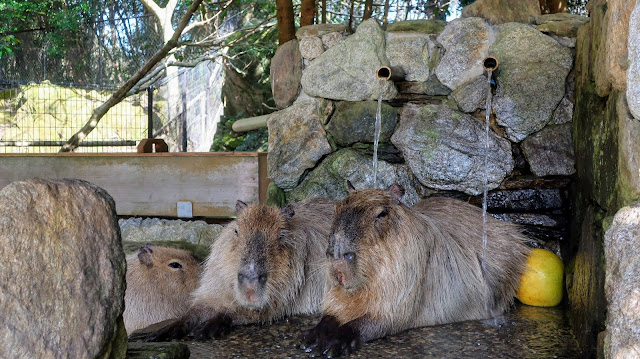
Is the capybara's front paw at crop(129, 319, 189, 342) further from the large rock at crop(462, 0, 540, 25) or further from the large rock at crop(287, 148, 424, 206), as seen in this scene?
the large rock at crop(462, 0, 540, 25)

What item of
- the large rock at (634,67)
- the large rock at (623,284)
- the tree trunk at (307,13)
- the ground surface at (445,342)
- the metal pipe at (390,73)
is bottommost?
the ground surface at (445,342)

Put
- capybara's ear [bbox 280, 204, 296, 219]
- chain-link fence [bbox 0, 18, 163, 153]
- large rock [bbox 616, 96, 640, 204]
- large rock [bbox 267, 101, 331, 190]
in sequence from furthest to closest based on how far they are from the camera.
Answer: chain-link fence [bbox 0, 18, 163, 153] → large rock [bbox 267, 101, 331, 190] → capybara's ear [bbox 280, 204, 296, 219] → large rock [bbox 616, 96, 640, 204]

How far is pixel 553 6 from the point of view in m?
5.15

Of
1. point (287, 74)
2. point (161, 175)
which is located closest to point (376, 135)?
point (287, 74)

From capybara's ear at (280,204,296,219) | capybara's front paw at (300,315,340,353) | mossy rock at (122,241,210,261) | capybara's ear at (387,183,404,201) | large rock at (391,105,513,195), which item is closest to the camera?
capybara's front paw at (300,315,340,353)

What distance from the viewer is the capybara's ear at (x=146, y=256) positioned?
415cm

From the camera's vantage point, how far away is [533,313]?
344 centimetres

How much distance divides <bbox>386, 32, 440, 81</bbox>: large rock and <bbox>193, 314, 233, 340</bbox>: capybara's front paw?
2.08 meters

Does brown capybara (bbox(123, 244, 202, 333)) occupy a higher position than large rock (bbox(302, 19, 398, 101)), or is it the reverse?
large rock (bbox(302, 19, 398, 101))

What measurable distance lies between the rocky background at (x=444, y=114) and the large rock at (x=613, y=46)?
102 centimetres

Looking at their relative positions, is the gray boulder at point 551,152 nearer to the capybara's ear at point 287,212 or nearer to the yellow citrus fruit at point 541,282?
the yellow citrus fruit at point 541,282

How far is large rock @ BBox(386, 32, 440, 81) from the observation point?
13.8 ft

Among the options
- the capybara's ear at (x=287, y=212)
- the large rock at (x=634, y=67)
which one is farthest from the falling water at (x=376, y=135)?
the large rock at (x=634, y=67)

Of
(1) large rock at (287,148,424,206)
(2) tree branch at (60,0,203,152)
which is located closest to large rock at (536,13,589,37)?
(1) large rock at (287,148,424,206)
